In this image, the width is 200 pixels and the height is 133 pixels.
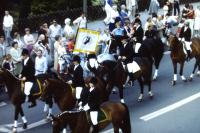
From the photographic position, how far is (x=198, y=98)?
84.2 ft

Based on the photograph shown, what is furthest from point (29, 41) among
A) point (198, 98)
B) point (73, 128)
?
point (73, 128)

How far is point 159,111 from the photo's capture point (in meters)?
24.1

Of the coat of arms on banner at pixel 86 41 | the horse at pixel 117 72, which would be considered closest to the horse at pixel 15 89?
the horse at pixel 117 72

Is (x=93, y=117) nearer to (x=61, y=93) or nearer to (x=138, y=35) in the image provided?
(x=61, y=93)

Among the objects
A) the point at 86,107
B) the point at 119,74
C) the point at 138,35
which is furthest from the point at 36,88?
the point at 138,35

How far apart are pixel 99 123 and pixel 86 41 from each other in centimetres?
659

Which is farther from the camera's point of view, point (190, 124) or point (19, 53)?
point (19, 53)

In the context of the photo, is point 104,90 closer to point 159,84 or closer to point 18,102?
point 18,102

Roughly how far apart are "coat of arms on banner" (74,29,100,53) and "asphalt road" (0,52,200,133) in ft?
8.33

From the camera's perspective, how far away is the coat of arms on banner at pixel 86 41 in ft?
82.0

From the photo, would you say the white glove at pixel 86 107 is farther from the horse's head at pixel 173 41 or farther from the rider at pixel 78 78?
the horse's head at pixel 173 41

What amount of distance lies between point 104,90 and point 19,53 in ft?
20.7

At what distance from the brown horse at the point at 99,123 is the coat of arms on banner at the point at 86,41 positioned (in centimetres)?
583

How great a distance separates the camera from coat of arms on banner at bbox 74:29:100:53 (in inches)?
984
